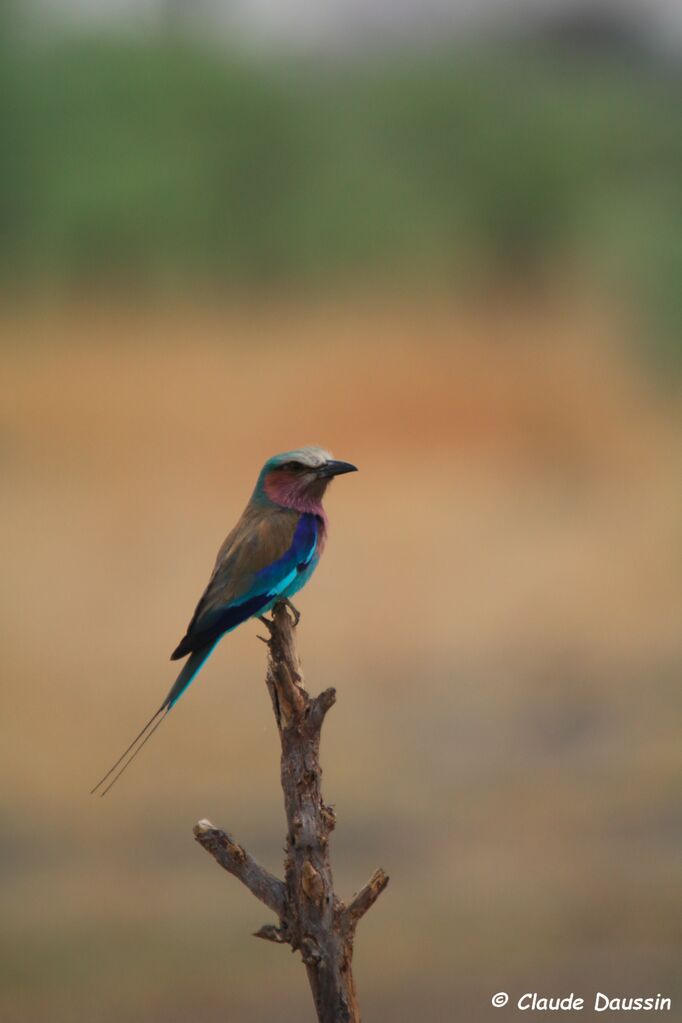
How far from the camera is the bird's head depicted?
3.17 metres

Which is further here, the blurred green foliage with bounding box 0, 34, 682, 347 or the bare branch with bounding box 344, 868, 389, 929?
the blurred green foliage with bounding box 0, 34, 682, 347

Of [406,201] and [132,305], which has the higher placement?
[406,201]

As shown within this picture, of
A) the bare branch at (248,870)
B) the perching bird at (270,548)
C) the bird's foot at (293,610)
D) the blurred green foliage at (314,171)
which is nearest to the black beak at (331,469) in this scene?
the perching bird at (270,548)

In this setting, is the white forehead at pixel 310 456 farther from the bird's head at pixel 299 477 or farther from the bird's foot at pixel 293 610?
the bird's foot at pixel 293 610

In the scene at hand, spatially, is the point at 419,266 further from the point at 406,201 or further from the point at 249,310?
the point at 249,310

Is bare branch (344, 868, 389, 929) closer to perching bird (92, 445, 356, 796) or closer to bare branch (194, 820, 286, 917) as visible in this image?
bare branch (194, 820, 286, 917)

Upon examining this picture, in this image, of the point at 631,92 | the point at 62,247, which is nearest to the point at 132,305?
the point at 62,247

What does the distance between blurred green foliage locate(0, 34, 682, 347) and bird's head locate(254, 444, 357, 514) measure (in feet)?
31.5

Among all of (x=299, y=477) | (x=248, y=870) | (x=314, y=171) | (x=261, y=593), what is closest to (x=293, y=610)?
(x=261, y=593)

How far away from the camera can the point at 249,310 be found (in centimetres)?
1278

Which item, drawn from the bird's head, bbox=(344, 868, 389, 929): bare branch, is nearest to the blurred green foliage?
the bird's head

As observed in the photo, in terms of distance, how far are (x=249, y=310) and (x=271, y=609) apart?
9.80 metres

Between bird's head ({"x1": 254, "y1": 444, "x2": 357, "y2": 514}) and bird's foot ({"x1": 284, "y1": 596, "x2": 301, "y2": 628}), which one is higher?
bird's head ({"x1": 254, "y1": 444, "x2": 357, "y2": 514})

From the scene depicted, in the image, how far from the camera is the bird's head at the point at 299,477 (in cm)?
317
